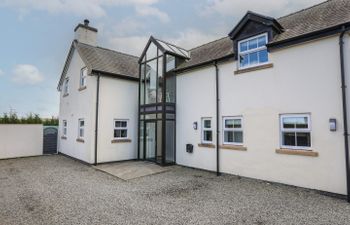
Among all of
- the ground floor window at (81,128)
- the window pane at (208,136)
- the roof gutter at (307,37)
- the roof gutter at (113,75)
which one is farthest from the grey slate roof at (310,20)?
the ground floor window at (81,128)

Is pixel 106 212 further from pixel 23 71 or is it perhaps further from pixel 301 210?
pixel 23 71

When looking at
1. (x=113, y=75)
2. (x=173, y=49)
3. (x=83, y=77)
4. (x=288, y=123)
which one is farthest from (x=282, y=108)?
(x=83, y=77)

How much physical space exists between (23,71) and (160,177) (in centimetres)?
1827

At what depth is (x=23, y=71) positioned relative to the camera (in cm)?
1931

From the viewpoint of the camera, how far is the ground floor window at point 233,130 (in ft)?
28.9

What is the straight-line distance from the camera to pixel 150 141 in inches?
498

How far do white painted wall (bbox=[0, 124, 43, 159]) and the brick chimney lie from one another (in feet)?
23.8

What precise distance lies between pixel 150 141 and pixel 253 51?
7.58 m

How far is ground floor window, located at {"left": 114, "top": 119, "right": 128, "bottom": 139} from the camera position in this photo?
12375 millimetres

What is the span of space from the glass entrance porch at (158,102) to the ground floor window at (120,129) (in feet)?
2.99

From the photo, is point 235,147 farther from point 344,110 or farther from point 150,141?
point 150,141

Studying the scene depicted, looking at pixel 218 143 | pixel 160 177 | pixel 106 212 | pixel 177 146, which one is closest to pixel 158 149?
pixel 177 146

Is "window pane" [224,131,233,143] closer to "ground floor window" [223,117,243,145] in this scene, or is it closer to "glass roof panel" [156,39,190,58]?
"ground floor window" [223,117,243,145]

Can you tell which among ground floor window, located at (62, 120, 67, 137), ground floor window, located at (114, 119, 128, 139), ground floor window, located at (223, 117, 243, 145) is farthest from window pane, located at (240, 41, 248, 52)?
ground floor window, located at (62, 120, 67, 137)
